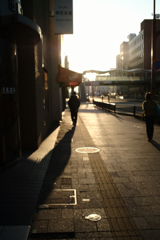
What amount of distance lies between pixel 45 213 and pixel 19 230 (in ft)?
1.87

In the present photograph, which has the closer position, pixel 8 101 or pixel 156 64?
pixel 8 101

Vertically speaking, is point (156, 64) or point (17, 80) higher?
point (156, 64)

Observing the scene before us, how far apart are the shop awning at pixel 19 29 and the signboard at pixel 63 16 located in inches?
250

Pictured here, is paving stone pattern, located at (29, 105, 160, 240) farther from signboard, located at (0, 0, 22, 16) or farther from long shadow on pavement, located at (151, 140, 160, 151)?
signboard, located at (0, 0, 22, 16)

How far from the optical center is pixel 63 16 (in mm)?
11938

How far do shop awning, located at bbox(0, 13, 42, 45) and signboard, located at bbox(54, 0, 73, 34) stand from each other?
6351mm

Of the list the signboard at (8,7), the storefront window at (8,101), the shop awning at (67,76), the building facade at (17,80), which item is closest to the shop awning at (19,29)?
the building facade at (17,80)

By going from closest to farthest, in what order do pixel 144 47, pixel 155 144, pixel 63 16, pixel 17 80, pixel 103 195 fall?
1. pixel 103 195
2. pixel 17 80
3. pixel 155 144
4. pixel 63 16
5. pixel 144 47

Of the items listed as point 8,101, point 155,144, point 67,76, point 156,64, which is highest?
point 156,64

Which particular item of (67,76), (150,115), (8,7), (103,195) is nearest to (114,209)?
(103,195)

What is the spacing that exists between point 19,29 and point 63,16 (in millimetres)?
7357

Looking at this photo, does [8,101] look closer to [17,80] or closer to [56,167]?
[17,80]

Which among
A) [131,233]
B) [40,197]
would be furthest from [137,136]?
[131,233]

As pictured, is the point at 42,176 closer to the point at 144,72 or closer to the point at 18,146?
the point at 18,146
